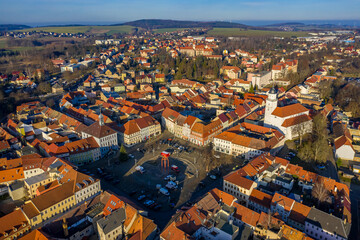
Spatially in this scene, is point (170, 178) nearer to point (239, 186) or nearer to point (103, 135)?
point (239, 186)

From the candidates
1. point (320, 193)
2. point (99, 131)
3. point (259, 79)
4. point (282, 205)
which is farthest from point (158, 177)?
point (259, 79)

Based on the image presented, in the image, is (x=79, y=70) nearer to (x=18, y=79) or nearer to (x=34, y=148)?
(x=18, y=79)

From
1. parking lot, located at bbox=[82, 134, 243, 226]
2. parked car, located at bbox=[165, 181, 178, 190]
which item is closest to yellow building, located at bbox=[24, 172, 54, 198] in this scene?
parking lot, located at bbox=[82, 134, 243, 226]

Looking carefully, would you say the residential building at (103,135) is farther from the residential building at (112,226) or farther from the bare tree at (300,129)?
the bare tree at (300,129)

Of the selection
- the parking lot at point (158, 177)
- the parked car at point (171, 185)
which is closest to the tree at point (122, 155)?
the parking lot at point (158, 177)

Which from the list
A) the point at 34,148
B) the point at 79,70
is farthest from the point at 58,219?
the point at 79,70

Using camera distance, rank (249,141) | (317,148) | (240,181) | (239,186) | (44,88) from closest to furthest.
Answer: (239,186), (240,181), (249,141), (317,148), (44,88)
